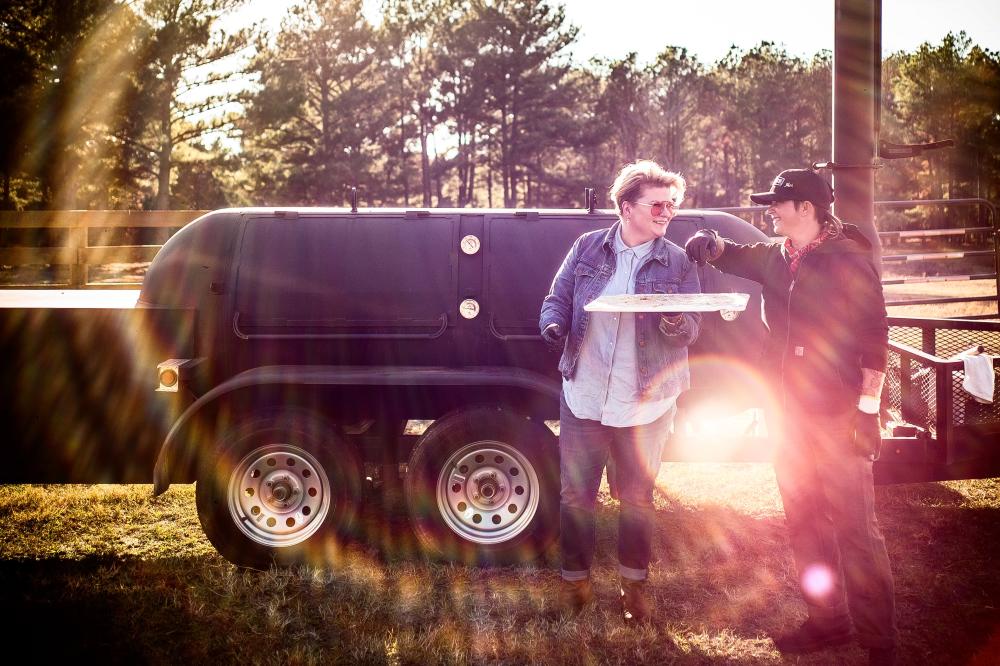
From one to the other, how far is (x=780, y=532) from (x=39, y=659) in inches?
165

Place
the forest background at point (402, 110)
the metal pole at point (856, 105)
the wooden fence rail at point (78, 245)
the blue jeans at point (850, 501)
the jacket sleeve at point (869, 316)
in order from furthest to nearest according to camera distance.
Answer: the forest background at point (402, 110), the wooden fence rail at point (78, 245), the metal pole at point (856, 105), the blue jeans at point (850, 501), the jacket sleeve at point (869, 316)

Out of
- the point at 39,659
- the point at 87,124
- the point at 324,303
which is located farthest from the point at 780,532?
the point at 87,124

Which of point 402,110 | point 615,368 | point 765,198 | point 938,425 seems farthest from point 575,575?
point 402,110

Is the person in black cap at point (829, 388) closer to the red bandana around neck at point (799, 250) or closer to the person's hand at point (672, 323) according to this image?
the red bandana around neck at point (799, 250)

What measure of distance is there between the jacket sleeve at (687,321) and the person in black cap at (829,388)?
312 millimetres

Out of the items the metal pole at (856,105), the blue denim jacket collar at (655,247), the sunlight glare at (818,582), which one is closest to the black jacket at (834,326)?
the blue denim jacket collar at (655,247)

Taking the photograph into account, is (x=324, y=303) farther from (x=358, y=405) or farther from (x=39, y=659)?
(x=39, y=659)

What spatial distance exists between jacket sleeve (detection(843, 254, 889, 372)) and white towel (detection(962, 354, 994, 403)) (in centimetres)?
151

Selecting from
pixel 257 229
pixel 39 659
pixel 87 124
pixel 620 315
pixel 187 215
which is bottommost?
pixel 39 659

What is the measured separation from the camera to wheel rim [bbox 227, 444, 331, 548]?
4406mm

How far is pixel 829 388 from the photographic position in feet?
10.8

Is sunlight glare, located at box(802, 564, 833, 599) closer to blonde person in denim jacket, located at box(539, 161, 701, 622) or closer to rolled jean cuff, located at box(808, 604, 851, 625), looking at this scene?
rolled jean cuff, located at box(808, 604, 851, 625)

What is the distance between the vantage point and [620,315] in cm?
364

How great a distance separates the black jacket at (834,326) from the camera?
3219mm
